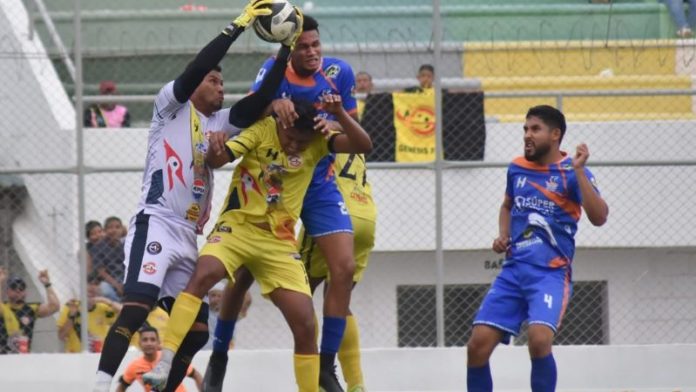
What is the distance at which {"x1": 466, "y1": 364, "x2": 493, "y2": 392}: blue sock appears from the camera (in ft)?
29.3

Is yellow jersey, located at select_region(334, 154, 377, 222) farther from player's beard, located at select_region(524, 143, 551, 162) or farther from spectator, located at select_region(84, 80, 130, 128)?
spectator, located at select_region(84, 80, 130, 128)

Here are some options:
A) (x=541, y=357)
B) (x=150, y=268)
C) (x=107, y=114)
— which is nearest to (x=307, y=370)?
(x=150, y=268)

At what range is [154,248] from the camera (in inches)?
331

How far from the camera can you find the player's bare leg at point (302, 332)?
859 centimetres

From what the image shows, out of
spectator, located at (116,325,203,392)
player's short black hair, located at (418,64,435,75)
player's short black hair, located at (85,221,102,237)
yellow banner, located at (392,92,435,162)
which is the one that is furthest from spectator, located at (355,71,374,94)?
spectator, located at (116,325,203,392)

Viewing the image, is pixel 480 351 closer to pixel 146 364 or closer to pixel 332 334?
pixel 332 334

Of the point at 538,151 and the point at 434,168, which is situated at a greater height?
the point at 434,168

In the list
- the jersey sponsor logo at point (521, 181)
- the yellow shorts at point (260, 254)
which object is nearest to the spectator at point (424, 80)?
the jersey sponsor logo at point (521, 181)

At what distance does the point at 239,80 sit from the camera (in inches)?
568

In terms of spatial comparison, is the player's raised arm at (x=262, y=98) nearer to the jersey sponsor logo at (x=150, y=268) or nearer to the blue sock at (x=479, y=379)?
the jersey sponsor logo at (x=150, y=268)

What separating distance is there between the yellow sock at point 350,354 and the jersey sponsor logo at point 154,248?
158cm

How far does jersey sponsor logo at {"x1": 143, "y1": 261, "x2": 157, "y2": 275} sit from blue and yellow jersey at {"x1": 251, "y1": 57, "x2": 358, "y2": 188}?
3.96 ft

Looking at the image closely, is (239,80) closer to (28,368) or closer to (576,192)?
(28,368)

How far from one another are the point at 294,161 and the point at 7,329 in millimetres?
4142
